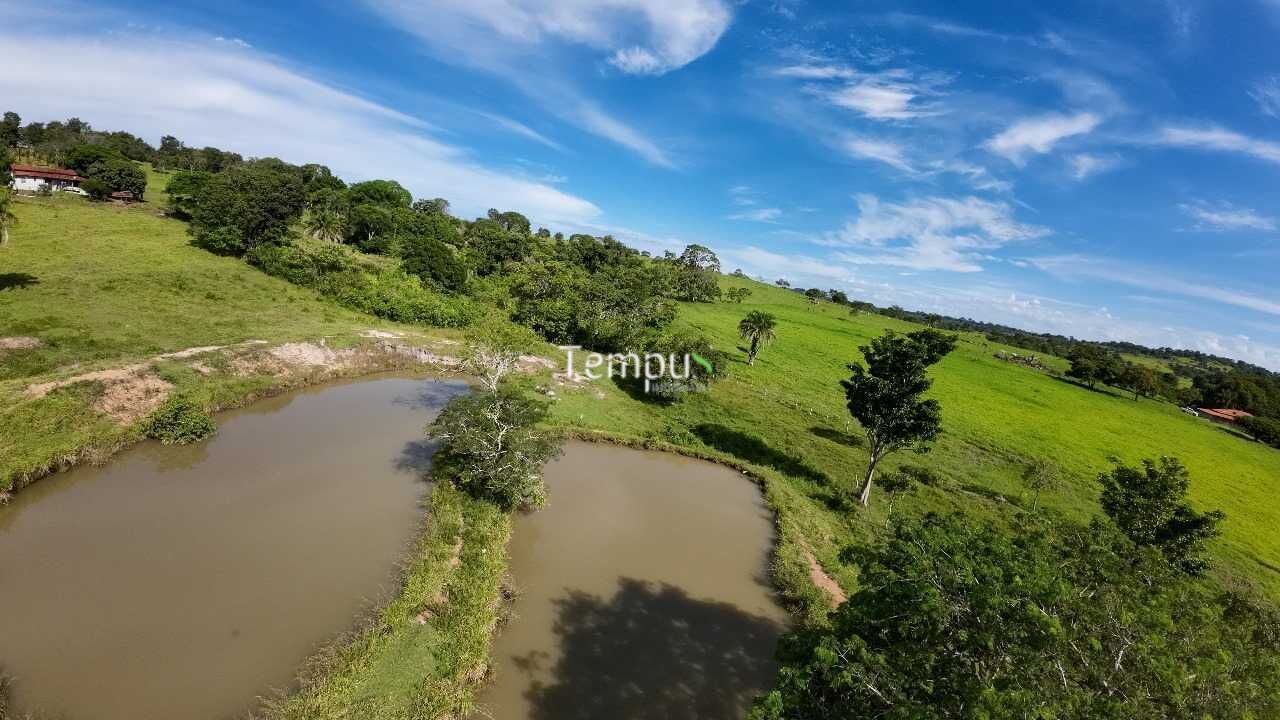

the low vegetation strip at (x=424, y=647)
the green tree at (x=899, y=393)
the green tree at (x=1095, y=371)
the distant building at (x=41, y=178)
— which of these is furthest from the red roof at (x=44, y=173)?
the green tree at (x=1095, y=371)

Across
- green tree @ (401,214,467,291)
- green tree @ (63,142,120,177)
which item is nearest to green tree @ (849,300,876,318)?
green tree @ (401,214,467,291)

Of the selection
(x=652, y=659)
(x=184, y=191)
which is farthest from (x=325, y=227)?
(x=652, y=659)

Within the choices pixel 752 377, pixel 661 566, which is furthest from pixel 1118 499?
pixel 752 377

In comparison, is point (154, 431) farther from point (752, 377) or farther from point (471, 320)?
point (752, 377)

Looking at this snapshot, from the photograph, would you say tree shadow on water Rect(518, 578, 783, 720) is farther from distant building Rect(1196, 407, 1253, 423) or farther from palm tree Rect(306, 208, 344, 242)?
distant building Rect(1196, 407, 1253, 423)

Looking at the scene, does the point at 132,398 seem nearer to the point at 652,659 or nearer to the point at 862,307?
the point at 652,659
